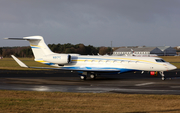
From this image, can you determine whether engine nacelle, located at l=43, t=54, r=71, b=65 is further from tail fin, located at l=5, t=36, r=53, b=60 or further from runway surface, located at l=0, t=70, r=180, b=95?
runway surface, located at l=0, t=70, r=180, b=95

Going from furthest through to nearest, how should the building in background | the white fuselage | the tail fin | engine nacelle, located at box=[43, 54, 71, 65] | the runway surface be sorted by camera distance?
1. the building in background
2. the tail fin
3. engine nacelle, located at box=[43, 54, 71, 65]
4. the white fuselage
5. the runway surface

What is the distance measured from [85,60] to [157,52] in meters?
123

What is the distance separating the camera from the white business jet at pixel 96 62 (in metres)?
25.0

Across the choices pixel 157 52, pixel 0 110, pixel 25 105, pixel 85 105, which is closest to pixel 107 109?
pixel 85 105

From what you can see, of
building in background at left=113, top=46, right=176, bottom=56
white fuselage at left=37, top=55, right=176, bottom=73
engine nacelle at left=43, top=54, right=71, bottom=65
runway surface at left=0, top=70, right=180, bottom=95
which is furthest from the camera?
building in background at left=113, top=46, right=176, bottom=56

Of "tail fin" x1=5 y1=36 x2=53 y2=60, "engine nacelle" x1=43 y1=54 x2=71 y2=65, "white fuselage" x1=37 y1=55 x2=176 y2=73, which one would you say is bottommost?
"white fuselage" x1=37 y1=55 x2=176 y2=73

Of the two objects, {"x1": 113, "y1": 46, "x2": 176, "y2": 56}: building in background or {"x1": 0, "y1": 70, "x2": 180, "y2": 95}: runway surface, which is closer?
{"x1": 0, "y1": 70, "x2": 180, "y2": 95}: runway surface

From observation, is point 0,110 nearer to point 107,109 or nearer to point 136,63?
point 107,109

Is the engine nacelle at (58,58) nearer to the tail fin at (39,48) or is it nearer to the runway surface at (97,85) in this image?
the tail fin at (39,48)

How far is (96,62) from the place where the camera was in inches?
1036

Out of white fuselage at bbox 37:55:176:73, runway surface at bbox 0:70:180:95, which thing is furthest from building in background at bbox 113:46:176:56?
runway surface at bbox 0:70:180:95

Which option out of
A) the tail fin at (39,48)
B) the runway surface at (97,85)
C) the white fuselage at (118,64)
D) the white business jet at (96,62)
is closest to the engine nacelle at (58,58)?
the white business jet at (96,62)

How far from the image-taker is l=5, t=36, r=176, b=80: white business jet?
25016mm

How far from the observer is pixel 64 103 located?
11680 millimetres
